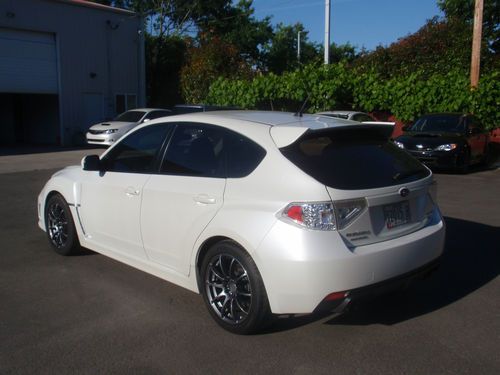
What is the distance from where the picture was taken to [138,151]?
4.95m

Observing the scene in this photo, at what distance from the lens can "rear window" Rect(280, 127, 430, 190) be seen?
3.67 m

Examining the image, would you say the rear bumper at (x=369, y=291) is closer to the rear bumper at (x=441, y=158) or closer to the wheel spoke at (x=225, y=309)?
the wheel spoke at (x=225, y=309)

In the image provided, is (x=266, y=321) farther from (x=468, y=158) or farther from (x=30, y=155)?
(x=30, y=155)

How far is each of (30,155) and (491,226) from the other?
1572 cm

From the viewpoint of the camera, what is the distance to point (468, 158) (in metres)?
13.4

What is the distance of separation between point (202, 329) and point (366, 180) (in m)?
1.63

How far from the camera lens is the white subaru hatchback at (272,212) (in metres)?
3.47

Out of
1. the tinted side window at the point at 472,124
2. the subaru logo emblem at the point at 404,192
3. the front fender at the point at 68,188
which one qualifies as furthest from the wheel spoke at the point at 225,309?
the tinted side window at the point at 472,124

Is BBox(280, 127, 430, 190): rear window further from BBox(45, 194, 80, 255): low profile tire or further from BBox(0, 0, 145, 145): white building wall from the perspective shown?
BBox(0, 0, 145, 145): white building wall

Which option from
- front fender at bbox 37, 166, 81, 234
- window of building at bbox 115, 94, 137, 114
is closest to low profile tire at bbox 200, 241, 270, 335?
front fender at bbox 37, 166, 81, 234

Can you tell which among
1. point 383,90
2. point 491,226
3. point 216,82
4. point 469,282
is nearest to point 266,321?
point 469,282

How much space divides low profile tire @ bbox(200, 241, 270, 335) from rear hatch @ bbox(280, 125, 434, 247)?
70 cm

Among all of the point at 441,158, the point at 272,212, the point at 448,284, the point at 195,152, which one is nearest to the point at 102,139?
the point at 441,158

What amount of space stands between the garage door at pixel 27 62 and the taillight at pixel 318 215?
2024 centimetres
